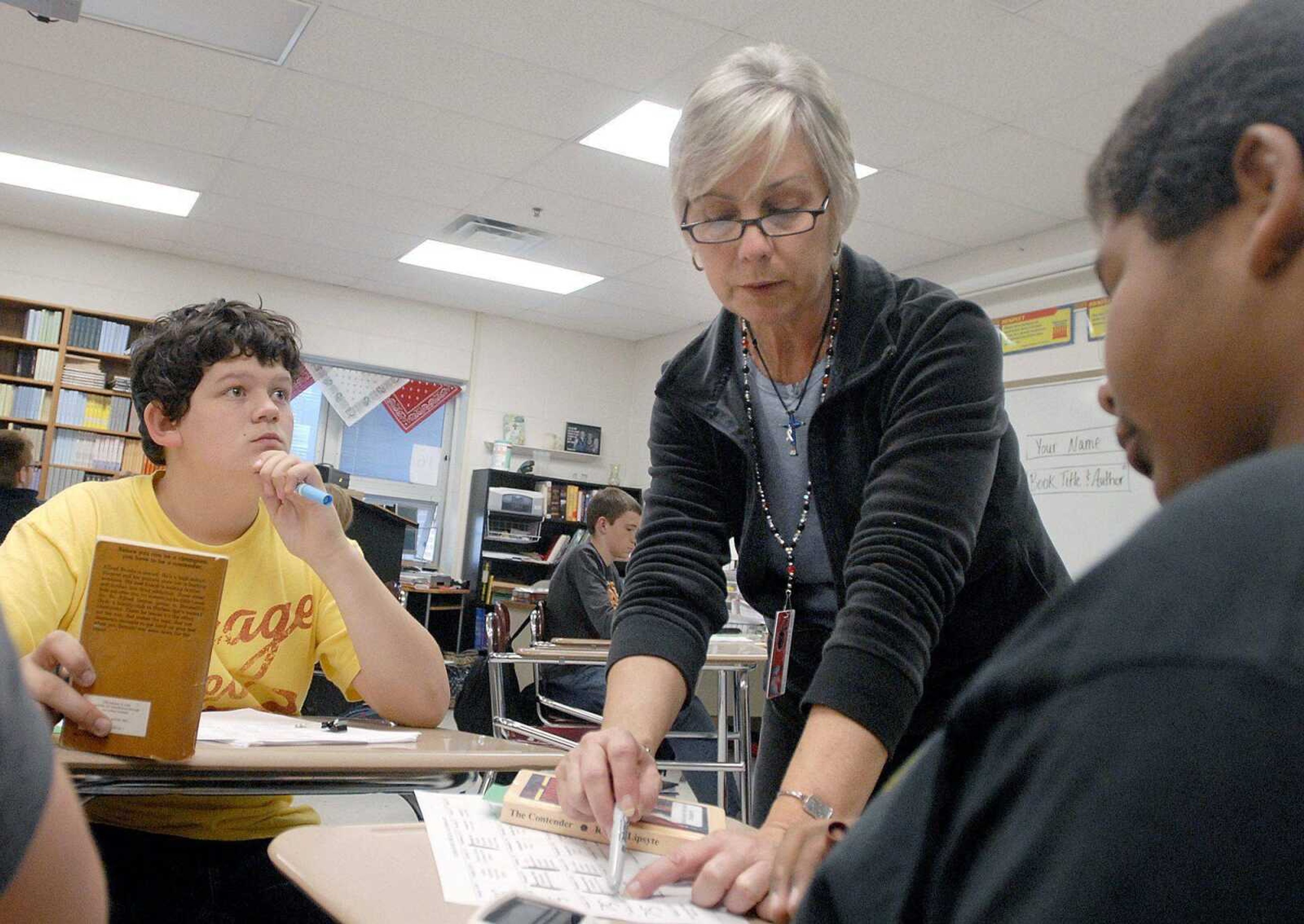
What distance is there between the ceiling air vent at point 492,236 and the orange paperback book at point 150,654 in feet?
16.7

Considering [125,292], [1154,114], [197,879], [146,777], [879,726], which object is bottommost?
[197,879]

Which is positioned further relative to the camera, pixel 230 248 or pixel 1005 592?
pixel 230 248

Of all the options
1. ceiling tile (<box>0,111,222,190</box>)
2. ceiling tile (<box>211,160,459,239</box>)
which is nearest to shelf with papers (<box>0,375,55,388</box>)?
ceiling tile (<box>0,111,222,190</box>)

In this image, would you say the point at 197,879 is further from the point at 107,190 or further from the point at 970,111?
the point at 107,190

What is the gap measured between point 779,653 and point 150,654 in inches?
25.1

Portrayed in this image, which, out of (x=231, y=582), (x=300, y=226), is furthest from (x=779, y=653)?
(x=300, y=226)

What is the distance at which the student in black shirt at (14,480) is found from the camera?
14.5ft

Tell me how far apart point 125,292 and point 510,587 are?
334 cm

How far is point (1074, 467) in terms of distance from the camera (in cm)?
521

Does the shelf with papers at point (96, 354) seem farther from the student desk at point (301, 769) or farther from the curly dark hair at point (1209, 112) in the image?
the curly dark hair at point (1209, 112)

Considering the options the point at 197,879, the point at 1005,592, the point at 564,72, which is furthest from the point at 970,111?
the point at 197,879

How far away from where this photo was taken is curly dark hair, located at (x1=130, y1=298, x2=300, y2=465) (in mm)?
1622

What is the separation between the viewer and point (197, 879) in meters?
1.21

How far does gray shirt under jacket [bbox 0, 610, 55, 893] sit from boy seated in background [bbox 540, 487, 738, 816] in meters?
2.34
